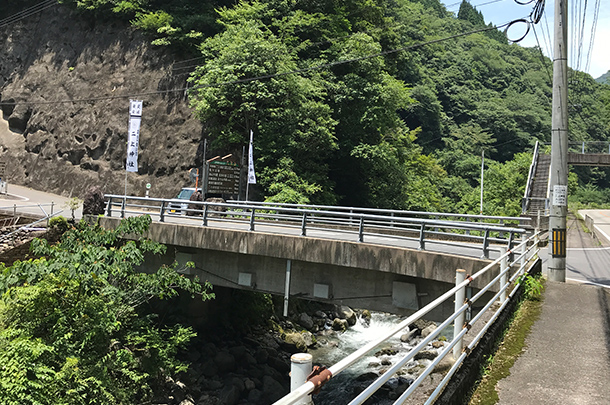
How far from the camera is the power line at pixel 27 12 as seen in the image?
4512 centimetres

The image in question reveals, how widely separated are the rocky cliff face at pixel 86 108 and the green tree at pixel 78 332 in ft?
64.7

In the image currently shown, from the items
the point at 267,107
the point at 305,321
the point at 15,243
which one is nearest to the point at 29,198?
the point at 15,243

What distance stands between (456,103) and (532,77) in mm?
28814

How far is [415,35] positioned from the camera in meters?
75.9

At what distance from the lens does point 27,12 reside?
152ft

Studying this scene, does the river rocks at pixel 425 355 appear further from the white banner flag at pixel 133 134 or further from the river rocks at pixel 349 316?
the white banner flag at pixel 133 134

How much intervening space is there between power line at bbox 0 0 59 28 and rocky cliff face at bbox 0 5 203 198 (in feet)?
1.85

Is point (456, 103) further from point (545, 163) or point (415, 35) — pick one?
point (545, 163)

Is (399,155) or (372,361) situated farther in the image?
(399,155)

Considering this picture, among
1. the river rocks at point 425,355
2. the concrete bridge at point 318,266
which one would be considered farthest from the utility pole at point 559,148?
the river rocks at point 425,355

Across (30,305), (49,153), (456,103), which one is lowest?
(30,305)

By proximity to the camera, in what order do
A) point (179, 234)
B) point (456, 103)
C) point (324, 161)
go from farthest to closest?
1. point (456, 103)
2. point (324, 161)
3. point (179, 234)

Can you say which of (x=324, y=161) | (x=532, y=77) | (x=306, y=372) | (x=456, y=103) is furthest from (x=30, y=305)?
(x=532, y=77)

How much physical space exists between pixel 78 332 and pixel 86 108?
1341 inches
